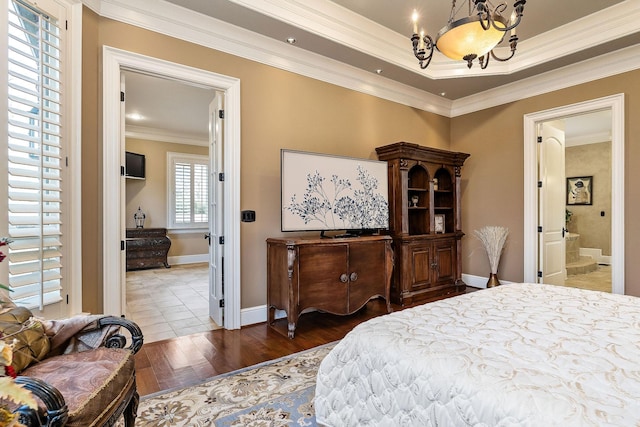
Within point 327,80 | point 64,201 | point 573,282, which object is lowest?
point 573,282

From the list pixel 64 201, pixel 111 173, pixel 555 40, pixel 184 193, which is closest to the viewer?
pixel 64 201

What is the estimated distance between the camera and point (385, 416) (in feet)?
4.08

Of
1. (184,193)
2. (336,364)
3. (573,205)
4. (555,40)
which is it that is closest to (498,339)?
(336,364)

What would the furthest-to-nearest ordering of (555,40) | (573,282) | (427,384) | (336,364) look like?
(573,282) → (555,40) → (336,364) → (427,384)

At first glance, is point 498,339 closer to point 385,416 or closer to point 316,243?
point 385,416

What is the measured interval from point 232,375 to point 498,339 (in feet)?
5.72

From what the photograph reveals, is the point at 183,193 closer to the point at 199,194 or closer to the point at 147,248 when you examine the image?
the point at 199,194

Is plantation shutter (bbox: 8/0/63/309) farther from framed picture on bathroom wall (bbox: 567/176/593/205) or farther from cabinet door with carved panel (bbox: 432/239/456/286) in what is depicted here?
framed picture on bathroom wall (bbox: 567/176/593/205)

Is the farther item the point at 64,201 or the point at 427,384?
the point at 64,201

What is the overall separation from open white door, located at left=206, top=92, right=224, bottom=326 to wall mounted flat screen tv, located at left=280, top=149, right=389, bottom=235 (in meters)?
0.68

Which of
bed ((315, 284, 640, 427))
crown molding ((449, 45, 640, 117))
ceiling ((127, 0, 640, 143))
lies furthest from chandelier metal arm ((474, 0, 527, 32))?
crown molding ((449, 45, 640, 117))

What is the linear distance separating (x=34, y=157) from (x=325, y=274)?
2.32 meters

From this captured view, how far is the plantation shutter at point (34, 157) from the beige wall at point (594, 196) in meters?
9.31

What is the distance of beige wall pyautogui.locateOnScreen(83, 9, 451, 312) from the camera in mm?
2459
